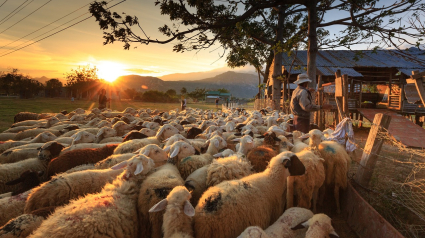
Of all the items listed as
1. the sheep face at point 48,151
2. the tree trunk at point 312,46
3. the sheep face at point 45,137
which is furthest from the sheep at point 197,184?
the tree trunk at point 312,46

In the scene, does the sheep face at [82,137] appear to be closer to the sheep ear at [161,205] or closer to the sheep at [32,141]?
the sheep at [32,141]

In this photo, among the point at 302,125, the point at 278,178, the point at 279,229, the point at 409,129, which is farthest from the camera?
the point at 409,129

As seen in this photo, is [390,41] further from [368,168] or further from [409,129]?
[368,168]

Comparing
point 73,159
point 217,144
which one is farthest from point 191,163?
point 73,159

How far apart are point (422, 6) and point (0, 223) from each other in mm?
13321

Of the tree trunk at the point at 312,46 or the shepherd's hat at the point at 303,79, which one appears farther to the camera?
the tree trunk at the point at 312,46

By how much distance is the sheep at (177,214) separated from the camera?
7.30ft

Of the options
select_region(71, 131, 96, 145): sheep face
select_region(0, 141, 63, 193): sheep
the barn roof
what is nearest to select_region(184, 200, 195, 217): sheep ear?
select_region(0, 141, 63, 193): sheep

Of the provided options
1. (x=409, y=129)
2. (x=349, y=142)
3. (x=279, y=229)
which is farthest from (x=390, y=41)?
(x=279, y=229)

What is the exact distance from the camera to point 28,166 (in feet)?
13.9

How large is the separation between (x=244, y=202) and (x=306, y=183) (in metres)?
1.40

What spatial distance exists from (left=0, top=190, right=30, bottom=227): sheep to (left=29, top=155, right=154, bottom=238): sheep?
1.10 meters

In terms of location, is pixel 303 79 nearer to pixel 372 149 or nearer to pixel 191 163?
pixel 372 149

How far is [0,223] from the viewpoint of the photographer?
9.05 feet
